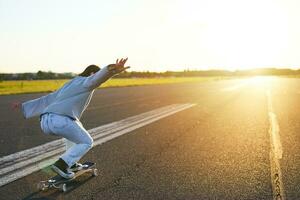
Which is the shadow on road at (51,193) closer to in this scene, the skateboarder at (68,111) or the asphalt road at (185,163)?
the asphalt road at (185,163)

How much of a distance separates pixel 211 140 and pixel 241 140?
688 millimetres

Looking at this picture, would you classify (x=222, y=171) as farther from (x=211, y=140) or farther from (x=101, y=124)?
(x=101, y=124)

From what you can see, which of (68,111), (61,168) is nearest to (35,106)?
(68,111)

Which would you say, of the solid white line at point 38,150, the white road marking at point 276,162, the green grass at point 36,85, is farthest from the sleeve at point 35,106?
the green grass at point 36,85

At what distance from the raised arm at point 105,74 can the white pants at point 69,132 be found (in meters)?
0.63

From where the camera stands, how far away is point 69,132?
5.93 metres

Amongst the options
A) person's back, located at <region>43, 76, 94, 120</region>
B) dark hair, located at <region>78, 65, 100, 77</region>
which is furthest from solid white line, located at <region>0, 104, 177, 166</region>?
dark hair, located at <region>78, 65, 100, 77</region>

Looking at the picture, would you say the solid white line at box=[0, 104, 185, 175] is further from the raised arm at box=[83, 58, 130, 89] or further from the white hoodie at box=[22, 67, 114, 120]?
the raised arm at box=[83, 58, 130, 89]

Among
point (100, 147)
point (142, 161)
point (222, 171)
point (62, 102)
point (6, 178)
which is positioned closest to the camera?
point (62, 102)

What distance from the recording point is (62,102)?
5.80 metres

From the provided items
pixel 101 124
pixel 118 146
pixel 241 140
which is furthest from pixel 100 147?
pixel 101 124

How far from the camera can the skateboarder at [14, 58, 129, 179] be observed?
575cm

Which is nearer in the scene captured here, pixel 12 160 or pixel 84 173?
pixel 84 173

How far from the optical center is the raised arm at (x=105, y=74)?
5363 mm
